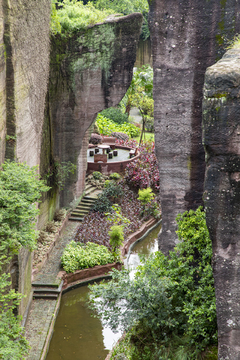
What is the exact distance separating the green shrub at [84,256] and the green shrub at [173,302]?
4509mm

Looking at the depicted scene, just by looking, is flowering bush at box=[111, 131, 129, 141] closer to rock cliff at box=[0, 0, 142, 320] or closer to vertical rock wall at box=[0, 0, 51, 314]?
rock cliff at box=[0, 0, 142, 320]

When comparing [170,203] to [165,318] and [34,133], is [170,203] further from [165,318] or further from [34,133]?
[34,133]

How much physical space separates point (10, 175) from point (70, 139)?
751 centimetres

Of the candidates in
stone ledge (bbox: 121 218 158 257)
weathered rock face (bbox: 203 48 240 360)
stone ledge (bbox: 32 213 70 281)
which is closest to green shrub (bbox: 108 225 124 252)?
stone ledge (bbox: 121 218 158 257)

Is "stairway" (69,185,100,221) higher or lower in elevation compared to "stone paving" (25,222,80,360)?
higher

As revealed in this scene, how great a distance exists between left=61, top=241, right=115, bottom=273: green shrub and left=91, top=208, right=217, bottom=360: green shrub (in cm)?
451

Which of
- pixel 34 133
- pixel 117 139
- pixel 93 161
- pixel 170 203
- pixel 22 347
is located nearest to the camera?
pixel 22 347

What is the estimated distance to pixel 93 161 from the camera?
759 inches

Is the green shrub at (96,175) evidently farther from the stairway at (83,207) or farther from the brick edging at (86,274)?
the brick edging at (86,274)

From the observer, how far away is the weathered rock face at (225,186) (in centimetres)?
436

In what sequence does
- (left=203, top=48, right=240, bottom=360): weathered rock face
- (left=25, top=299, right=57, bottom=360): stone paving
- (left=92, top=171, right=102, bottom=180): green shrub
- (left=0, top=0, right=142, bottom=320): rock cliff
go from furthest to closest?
(left=92, top=171, right=102, bottom=180): green shrub → (left=25, top=299, right=57, bottom=360): stone paving → (left=0, top=0, right=142, bottom=320): rock cliff → (left=203, top=48, right=240, bottom=360): weathered rock face

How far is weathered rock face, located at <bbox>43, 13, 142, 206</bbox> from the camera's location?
12.5m

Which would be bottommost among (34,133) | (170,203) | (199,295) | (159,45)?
(199,295)

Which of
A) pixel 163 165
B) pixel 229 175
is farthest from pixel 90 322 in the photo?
pixel 229 175
